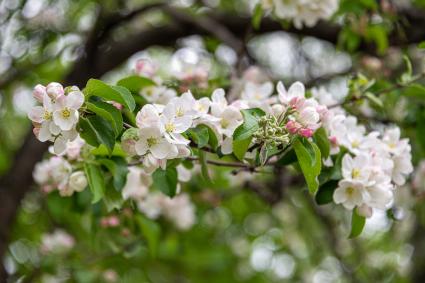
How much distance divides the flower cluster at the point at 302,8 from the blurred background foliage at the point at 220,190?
226mm

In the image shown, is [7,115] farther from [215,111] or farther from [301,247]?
[215,111]

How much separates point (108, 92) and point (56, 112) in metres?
0.11

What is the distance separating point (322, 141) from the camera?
156 centimetres

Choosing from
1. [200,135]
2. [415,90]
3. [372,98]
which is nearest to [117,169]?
[200,135]

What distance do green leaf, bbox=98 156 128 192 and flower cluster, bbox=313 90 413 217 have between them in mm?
513

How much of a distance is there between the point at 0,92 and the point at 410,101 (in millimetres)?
2276

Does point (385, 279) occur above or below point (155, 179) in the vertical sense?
below

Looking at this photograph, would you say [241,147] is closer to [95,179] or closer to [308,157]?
[308,157]

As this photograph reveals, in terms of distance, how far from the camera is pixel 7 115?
14.1 ft

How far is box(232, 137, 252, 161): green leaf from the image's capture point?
141 cm

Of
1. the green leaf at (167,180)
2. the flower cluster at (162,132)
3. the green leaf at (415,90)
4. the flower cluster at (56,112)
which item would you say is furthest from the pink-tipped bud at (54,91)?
the green leaf at (415,90)

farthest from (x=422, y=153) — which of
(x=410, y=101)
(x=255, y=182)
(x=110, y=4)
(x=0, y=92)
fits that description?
(x=0, y=92)

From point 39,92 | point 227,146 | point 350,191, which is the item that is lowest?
point 350,191

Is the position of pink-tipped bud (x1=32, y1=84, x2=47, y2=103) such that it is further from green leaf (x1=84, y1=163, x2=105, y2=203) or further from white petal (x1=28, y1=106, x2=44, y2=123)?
green leaf (x1=84, y1=163, x2=105, y2=203)
